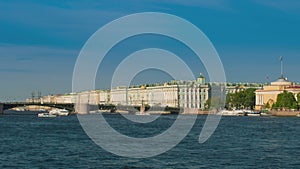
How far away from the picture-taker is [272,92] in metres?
91.4

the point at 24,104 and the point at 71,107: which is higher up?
the point at 24,104

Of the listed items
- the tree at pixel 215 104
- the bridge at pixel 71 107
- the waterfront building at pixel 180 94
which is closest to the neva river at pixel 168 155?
the bridge at pixel 71 107

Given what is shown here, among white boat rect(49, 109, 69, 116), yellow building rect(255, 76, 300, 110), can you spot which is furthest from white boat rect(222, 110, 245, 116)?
white boat rect(49, 109, 69, 116)

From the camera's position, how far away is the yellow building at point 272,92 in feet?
295

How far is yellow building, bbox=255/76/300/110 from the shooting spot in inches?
3546

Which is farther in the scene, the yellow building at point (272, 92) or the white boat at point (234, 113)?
the yellow building at point (272, 92)

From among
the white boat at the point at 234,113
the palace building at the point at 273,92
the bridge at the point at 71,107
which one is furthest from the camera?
the palace building at the point at 273,92

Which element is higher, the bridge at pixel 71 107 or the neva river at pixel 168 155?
the bridge at pixel 71 107

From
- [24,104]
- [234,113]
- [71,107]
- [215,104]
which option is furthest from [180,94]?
[24,104]

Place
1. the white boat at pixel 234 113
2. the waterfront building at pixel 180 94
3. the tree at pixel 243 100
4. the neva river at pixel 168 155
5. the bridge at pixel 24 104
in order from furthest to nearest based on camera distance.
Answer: the waterfront building at pixel 180 94
the tree at pixel 243 100
the white boat at pixel 234 113
the bridge at pixel 24 104
the neva river at pixel 168 155

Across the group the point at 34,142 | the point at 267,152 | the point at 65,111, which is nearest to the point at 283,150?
the point at 267,152

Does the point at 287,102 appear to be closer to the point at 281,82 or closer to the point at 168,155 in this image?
the point at 281,82

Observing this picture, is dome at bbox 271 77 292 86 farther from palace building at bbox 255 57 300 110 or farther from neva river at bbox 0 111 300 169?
neva river at bbox 0 111 300 169

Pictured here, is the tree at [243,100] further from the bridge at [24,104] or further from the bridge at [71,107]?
the bridge at [24,104]
